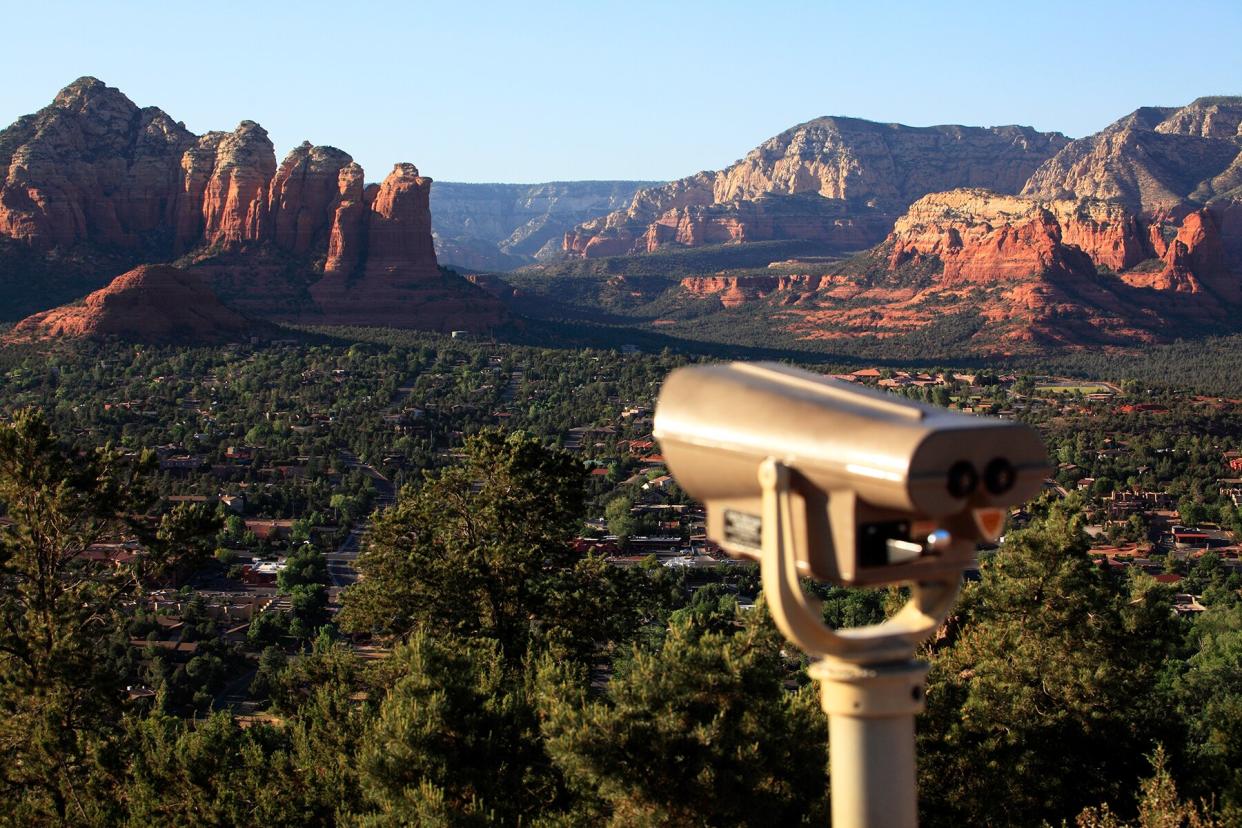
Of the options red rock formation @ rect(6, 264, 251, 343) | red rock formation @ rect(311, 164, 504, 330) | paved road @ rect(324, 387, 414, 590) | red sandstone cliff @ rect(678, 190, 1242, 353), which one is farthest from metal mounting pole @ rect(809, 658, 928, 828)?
red sandstone cliff @ rect(678, 190, 1242, 353)

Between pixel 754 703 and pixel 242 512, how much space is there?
55443 millimetres

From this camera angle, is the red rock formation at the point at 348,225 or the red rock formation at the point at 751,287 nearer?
the red rock formation at the point at 348,225

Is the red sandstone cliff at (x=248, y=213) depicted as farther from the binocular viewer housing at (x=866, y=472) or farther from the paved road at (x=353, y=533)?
the binocular viewer housing at (x=866, y=472)

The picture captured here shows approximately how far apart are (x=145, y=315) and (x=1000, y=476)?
108600 mm

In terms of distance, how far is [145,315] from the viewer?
352 ft

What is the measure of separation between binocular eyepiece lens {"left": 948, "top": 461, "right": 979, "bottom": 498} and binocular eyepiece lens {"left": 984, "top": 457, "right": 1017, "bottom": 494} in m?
0.06

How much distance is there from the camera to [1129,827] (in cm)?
1423

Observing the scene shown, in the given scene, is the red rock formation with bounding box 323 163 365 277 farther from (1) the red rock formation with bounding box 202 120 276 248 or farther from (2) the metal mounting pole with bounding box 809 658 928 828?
(2) the metal mounting pole with bounding box 809 658 928 828

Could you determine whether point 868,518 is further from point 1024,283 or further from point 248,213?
point 1024,283

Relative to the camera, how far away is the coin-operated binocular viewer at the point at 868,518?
521 cm

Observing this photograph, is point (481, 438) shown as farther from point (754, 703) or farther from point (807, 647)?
point (807, 647)

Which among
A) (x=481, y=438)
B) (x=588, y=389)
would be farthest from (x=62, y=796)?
(x=588, y=389)

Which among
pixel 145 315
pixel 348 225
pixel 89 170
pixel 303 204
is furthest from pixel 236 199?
pixel 145 315

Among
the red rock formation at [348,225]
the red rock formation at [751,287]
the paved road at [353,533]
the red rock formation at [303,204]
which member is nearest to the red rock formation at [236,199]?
the red rock formation at [303,204]
